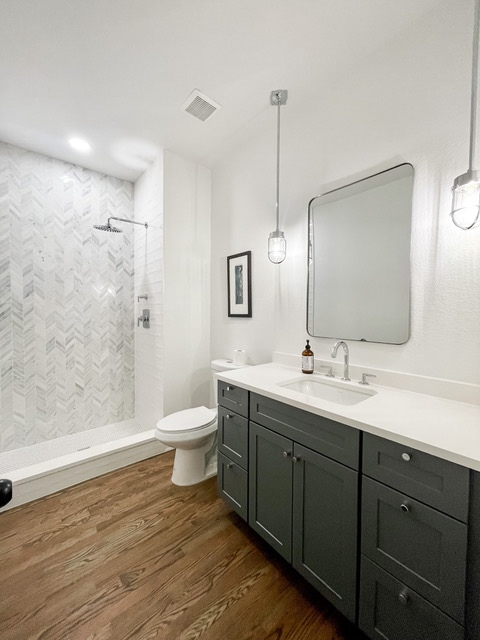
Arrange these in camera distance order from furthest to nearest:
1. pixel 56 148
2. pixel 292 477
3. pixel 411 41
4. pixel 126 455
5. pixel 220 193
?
pixel 220 193
pixel 56 148
pixel 126 455
pixel 411 41
pixel 292 477

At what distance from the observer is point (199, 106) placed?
72.9 inches

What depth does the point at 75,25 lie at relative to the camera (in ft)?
4.33

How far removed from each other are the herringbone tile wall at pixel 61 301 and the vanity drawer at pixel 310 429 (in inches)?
82.7

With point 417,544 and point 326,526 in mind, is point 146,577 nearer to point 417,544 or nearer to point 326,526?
point 326,526

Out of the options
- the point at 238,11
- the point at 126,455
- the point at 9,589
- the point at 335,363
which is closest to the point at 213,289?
the point at 335,363

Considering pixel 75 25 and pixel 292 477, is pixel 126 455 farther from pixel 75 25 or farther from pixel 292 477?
pixel 75 25

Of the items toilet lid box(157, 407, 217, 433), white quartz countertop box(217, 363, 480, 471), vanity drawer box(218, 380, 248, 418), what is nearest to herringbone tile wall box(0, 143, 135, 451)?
toilet lid box(157, 407, 217, 433)

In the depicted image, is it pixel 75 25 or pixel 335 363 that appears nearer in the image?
pixel 75 25

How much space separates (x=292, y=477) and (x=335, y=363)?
0.70 metres

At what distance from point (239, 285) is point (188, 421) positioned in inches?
46.9

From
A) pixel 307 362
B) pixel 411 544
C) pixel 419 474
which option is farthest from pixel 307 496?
pixel 307 362

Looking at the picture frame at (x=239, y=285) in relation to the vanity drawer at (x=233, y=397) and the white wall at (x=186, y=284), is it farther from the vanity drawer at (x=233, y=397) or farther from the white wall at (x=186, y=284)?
the vanity drawer at (x=233, y=397)

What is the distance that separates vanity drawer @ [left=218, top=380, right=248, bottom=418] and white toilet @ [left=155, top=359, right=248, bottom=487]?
386mm

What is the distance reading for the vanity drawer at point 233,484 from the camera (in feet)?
4.76
